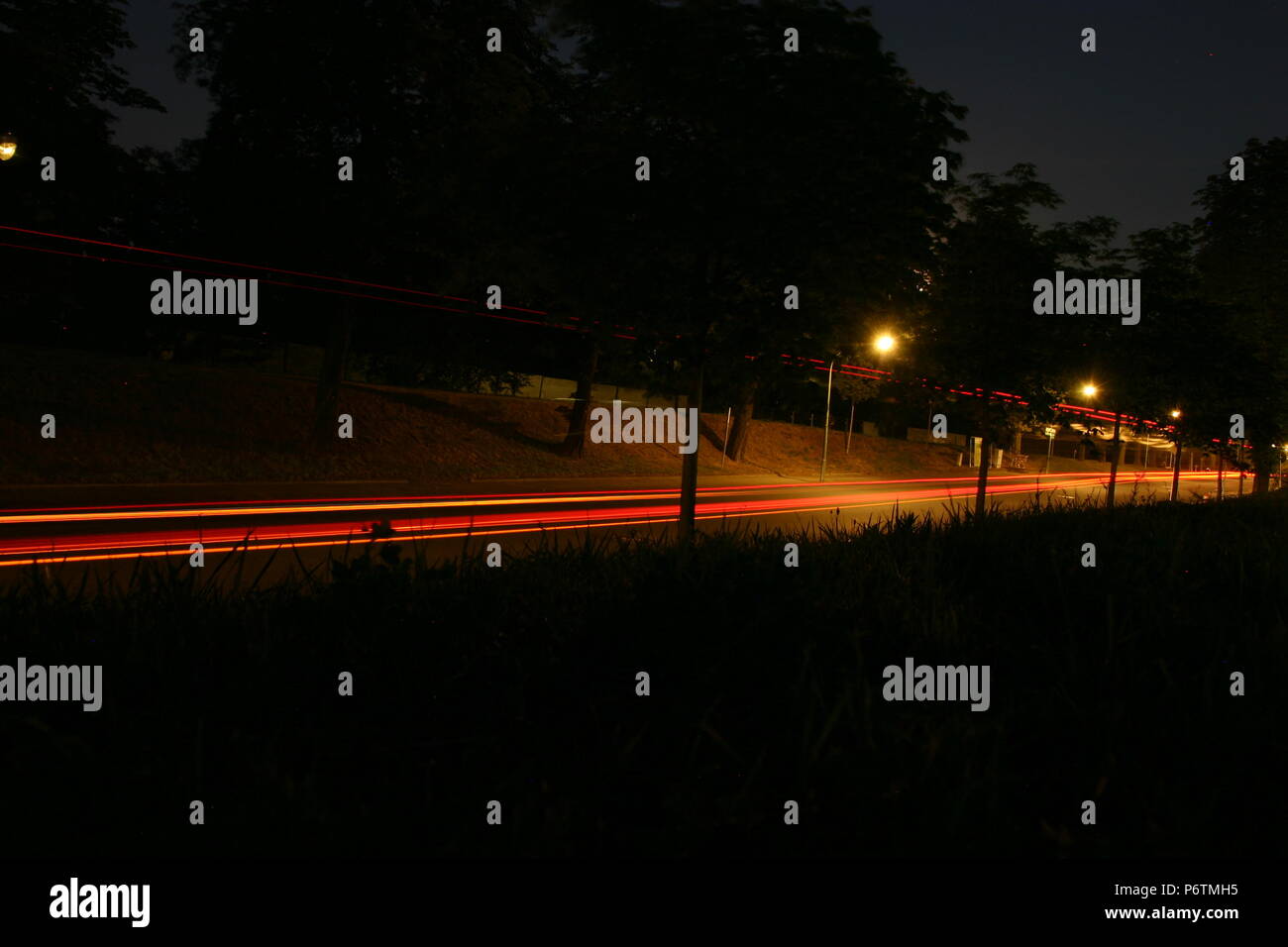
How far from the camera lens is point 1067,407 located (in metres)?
16.1

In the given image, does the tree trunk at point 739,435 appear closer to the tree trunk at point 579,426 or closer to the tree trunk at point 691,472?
the tree trunk at point 579,426

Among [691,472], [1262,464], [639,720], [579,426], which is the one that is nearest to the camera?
[639,720]

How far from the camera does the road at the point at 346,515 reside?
9805 mm

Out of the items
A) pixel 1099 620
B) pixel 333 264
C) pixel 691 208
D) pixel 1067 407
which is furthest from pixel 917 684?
pixel 333 264

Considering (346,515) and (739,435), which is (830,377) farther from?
(346,515)

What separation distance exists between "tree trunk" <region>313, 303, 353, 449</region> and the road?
3.07m

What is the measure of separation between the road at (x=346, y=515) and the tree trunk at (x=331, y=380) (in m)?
3.07

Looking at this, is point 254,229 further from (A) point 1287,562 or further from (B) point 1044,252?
(A) point 1287,562

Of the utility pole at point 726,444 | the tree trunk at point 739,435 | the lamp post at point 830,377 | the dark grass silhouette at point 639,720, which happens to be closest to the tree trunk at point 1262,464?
the lamp post at point 830,377

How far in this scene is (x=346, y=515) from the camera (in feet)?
44.9

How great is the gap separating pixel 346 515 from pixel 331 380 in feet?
31.2

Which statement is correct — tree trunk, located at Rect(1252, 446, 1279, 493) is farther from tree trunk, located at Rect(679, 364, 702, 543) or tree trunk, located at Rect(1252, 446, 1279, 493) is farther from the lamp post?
tree trunk, located at Rect(679, 364, 702, 543)

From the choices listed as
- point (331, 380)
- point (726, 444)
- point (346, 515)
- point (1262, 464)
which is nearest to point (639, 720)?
point (346, 515)

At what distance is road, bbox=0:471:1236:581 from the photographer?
9.80 metres
